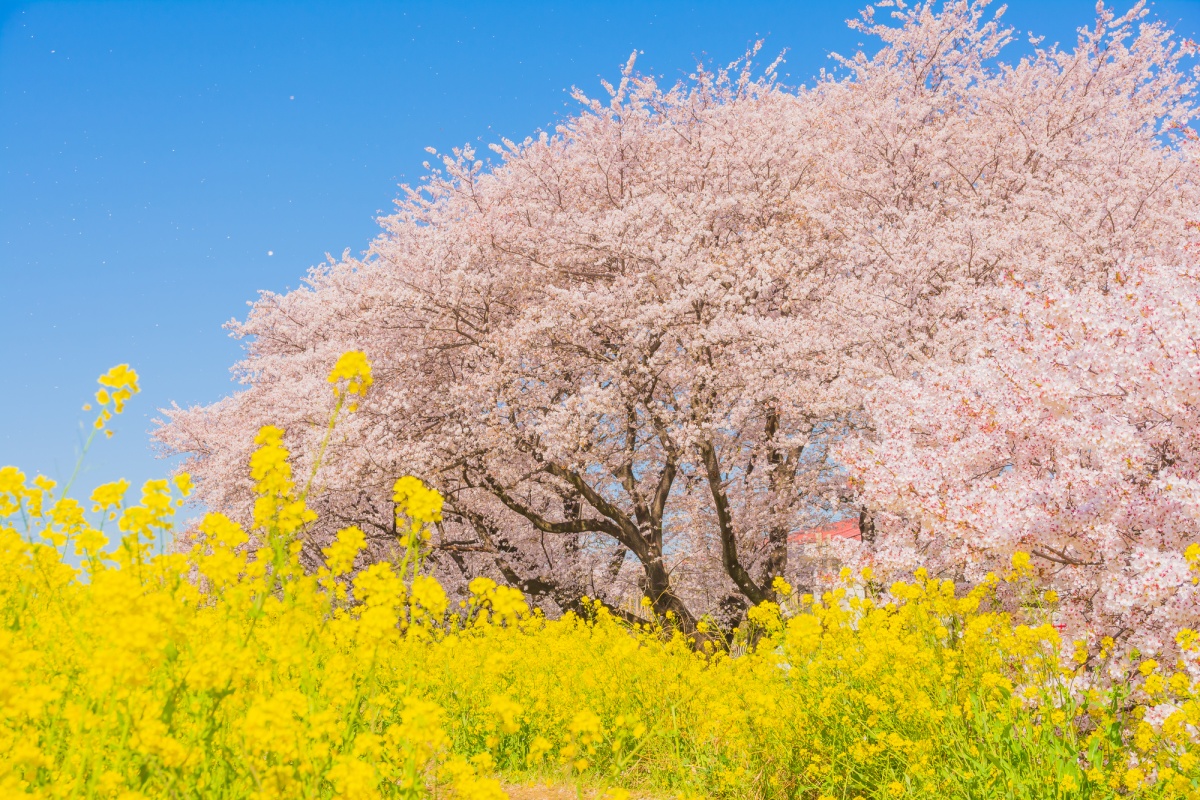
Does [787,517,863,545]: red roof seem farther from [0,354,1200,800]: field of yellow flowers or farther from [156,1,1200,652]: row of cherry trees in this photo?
[0,354,1200,800]: field of yellow flowers

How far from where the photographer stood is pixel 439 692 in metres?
7.13

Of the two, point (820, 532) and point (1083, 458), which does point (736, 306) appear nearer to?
point (820, 532)

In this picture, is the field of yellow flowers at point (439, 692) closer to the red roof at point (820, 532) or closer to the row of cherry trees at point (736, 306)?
the row of cherry trees at point (736, 306)

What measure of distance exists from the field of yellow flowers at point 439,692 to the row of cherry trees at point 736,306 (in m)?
2.76

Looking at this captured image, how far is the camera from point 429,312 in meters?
14.9

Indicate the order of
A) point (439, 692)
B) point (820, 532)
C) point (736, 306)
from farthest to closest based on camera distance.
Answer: point (820, 532) → point (736, 306) → point (439, 692)

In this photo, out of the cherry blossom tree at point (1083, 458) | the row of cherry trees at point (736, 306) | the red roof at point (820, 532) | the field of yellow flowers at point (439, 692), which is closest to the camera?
the field of yellow flowers at point (439, 692)

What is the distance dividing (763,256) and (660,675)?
9.22m

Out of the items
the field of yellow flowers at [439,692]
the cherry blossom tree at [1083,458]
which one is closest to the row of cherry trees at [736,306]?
the cherry blossom tree at [1083,458]

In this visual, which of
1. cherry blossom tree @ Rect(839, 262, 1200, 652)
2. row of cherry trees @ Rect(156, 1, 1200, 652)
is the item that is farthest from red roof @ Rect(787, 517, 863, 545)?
cherry blossom tree @ Rect(839, 262, 1200, 652)

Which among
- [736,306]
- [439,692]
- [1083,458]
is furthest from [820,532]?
[439,692]

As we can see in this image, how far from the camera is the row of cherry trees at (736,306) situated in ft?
39.7

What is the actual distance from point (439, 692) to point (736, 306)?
929cm

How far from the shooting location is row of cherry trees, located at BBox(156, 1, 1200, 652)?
12.1 metres
